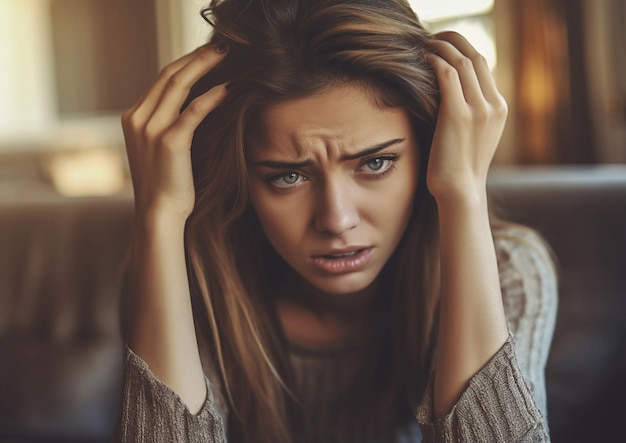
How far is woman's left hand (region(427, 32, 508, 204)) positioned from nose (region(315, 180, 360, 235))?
102 millimetres

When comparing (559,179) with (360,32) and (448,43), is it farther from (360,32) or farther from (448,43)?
(360,32)

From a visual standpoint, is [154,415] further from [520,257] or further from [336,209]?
[520,257]

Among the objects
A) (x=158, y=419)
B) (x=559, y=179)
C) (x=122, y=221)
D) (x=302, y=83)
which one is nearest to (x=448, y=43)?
(x=302, y=83)

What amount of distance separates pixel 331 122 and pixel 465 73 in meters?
0.18

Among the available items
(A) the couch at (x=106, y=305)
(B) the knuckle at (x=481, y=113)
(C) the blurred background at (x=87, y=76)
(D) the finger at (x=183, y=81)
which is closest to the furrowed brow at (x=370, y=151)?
(B) the knuckle at (x=481, y=113)

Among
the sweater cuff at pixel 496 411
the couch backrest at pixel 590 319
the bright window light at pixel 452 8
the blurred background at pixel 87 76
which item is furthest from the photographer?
the blurred background at pixel 87 76

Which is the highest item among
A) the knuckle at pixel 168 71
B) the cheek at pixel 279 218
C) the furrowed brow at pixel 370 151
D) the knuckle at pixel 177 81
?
the knuckle at pixel 168 71

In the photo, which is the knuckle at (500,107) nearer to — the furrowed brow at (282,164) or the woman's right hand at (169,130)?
the furrowed brow at (282,164)

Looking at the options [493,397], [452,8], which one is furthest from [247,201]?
[452,8]

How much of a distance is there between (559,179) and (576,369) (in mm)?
340

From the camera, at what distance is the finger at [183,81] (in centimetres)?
91

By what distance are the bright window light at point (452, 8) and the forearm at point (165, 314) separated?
354cm

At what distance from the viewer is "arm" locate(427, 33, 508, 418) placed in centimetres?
87

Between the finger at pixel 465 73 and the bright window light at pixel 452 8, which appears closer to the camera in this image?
the finger at pixel 465 73
